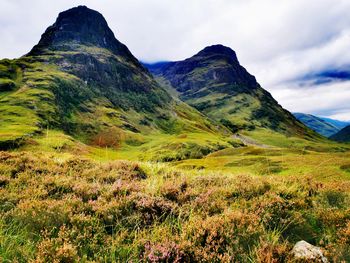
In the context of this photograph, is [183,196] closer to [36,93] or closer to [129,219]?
[129,219]

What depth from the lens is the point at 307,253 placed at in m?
5.48

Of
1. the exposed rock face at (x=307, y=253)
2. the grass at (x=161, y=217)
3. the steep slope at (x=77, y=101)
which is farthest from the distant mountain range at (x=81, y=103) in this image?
the exposed rock face at (x=307, y=253)

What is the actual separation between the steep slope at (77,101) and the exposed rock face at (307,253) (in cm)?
6480

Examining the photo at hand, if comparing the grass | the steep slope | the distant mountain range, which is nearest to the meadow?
the grass

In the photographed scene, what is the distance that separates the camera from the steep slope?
9869cm

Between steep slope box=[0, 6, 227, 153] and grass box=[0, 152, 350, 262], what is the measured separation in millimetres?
60088

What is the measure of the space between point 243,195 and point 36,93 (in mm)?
121257

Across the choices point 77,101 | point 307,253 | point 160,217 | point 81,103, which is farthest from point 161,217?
point 81,103

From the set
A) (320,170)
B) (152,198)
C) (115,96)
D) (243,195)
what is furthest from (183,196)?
(115,96)

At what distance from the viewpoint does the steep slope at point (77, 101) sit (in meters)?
98.7

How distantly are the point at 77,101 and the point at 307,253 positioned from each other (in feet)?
451

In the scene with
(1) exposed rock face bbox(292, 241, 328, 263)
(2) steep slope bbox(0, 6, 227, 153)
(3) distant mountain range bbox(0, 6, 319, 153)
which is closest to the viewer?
(1) exposed rock face bbox(292, 241, 328, 263)

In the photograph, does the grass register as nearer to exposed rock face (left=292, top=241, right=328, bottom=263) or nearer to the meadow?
the meadow

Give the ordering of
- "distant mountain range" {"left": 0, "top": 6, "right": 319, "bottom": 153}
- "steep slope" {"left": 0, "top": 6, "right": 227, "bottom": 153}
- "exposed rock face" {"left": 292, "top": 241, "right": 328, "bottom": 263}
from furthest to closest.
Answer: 1. "steep slope" {"left": 0, "top": 6, "right": 227, "bottom": 153}
2. "distant mountain range" {"left": 0, "top": 6, "right": 319, "bottom": 153}
3. "exposed rock face" {"left": 292, "top": 241, "right": 328, "bottom": 263}
